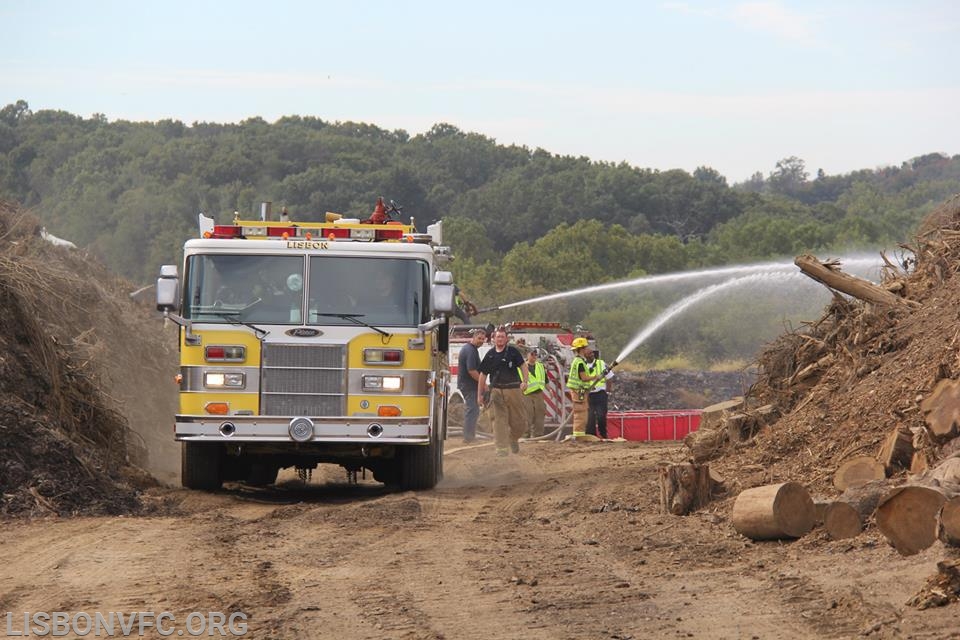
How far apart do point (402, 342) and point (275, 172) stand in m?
62.5

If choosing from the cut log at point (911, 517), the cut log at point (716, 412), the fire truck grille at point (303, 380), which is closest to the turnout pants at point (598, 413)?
the cut log at point (716, 412)

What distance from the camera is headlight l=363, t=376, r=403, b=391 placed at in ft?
42.9

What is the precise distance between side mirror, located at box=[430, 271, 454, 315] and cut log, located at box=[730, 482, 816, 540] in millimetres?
4565

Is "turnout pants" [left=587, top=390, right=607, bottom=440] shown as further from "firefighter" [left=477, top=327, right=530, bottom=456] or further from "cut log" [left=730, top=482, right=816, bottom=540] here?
"cut log" [left=730, top=482, right=816, bottom=540]

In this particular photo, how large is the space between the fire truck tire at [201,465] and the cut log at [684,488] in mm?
4840

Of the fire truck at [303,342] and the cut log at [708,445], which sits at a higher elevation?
the fire truck at [303,342]

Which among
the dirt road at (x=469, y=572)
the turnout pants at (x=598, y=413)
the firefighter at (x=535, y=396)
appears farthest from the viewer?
the firefighter at (x=535, y=396)

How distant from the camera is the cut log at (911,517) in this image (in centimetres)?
771

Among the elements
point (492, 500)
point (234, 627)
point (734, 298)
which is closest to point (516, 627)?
point (234, 627)

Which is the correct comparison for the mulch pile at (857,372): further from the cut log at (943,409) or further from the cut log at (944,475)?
the cut log at (944,475)

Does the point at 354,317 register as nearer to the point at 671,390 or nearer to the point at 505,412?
the point at 505,412

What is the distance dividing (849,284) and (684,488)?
3152 mm

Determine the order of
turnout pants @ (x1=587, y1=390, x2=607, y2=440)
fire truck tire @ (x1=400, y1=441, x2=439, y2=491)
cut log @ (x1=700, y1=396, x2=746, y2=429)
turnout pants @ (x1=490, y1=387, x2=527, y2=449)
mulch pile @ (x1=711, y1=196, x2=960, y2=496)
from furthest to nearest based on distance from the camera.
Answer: turnout pants @ (x1=587, y1=390, x2=607, y2=440) → turnout pants @ (x1=490, y1=387, x2=527, y2=449) → cut log @ (x1=700, y1=396, x2=746, y2=429) → fire truck tire @ (x1=400, y1=441, x2=439, y2=491) → mulch pile @ (x1=711, y1=196, x2=960, y2=496)

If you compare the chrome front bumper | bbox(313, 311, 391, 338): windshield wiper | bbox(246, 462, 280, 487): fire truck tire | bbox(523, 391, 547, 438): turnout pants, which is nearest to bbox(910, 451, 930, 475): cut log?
the chrome front bumper
